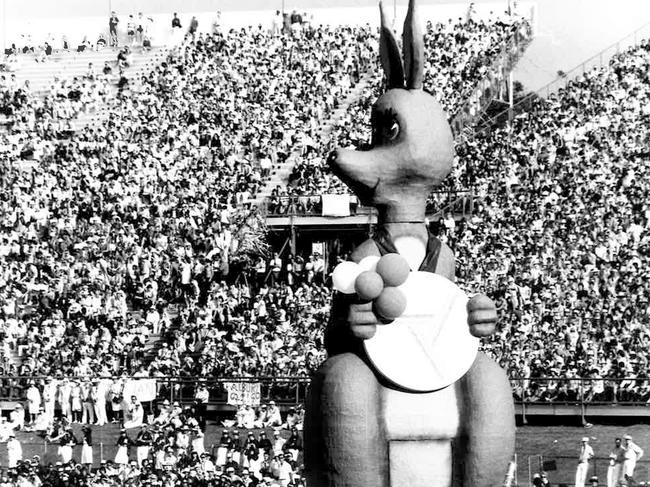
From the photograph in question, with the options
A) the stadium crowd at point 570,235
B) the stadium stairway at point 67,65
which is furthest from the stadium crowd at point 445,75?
the stadium stairway at point 67,65

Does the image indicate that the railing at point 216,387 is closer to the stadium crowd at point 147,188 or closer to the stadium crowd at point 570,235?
the stadium crowd at point 147,188

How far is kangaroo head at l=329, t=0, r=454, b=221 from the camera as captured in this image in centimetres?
981

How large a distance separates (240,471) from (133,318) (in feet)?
26.0

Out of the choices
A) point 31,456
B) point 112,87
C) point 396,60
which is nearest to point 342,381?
point 396,60

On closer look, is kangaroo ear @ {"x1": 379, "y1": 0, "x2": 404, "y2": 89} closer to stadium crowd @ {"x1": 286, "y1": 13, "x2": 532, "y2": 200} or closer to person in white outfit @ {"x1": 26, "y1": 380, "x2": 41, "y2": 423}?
person in white outfit @ {"x1": 26, "y1": 380, "x2": 41, "y2": 423}

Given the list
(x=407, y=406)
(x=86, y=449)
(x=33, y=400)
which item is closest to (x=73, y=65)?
(x=33, y=400)

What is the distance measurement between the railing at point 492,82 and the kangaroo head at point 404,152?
79.2 feet

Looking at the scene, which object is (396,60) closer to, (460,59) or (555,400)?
(555,400)

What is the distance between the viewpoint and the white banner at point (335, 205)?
30.7 metres

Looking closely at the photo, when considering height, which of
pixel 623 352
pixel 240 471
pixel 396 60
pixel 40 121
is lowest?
pixel 240 471

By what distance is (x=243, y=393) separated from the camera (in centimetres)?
2444

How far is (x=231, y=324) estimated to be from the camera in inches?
1069

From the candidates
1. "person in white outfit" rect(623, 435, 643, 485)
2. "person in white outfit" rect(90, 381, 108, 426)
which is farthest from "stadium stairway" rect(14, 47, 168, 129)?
"person in white outfit" rect(623, 435, 643, 485)

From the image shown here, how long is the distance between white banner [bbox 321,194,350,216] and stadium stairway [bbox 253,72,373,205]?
6.25ft
